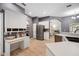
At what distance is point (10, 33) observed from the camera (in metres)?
2.59

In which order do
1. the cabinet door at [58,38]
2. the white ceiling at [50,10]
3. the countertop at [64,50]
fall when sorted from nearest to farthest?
the countertop at [64,50] → the white ceiling at [50,10] → the cabinet door at [58,38]

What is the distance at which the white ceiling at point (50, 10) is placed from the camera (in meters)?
1.75

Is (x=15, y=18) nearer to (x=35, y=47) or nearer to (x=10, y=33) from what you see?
(x=10, y=33)

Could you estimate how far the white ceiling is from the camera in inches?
68.9

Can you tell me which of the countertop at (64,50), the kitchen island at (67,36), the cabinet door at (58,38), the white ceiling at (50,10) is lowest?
the countertop at (64,50)

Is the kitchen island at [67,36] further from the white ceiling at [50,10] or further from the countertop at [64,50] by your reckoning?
the countertop at [64,50]

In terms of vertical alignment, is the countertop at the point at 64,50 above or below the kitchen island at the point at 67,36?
below

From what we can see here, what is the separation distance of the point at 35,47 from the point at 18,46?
2.39ft

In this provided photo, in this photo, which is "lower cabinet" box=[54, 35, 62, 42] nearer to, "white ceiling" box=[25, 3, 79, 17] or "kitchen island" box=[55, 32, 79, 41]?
"kitchen island" box=[55, 32, 79, 41]

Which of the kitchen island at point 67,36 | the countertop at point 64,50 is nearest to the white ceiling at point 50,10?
the kitchen island at point 67,36

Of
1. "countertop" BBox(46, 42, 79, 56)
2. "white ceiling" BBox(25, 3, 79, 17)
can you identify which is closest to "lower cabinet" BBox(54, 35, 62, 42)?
"white ceiling" BBox(25, 3, 79, 17)

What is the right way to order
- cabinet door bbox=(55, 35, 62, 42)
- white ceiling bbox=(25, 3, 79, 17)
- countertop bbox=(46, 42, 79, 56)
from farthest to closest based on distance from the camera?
cabinet door bbox=(55, 35, 62, 42), white ceiling bbox=(25, 3, 79, 17), countertop bbox=(46, 42, 79, 56)

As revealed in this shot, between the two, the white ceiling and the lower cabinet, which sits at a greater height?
the white ceiling

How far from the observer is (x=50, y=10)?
6.43 ft
